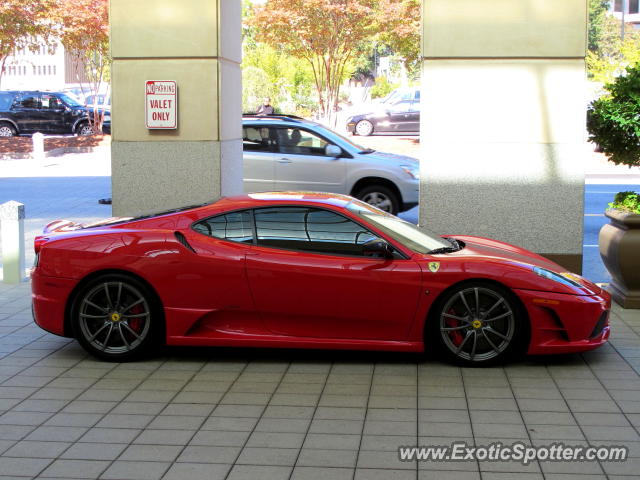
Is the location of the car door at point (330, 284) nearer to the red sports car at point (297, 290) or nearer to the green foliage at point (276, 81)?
the red sports car at point (297, 290)

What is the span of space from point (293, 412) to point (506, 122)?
5.14 m

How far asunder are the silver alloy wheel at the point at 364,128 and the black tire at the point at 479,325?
27757 millimetres

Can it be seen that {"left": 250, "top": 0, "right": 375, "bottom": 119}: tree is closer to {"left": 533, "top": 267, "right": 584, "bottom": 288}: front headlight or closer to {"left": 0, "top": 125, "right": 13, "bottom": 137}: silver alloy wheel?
{"left": 0, "top": 125, "right": 13, "bottom": 137}: silver alloy wheel

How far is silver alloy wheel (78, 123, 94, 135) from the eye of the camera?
37.1 meters

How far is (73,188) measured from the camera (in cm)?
2206

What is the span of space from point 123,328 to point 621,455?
372 centimetres

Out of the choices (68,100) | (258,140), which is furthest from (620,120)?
(68,100)

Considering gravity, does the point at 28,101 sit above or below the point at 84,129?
above

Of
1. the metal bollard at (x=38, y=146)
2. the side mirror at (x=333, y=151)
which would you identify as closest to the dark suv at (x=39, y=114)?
the metal bollard at (x=38, y=146)

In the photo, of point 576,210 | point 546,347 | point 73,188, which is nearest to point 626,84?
point 576,210

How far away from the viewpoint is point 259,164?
16.0m

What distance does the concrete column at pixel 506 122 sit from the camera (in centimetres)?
971

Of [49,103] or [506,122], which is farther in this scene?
[49,103]

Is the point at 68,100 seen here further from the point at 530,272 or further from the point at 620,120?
the point at 530,272
